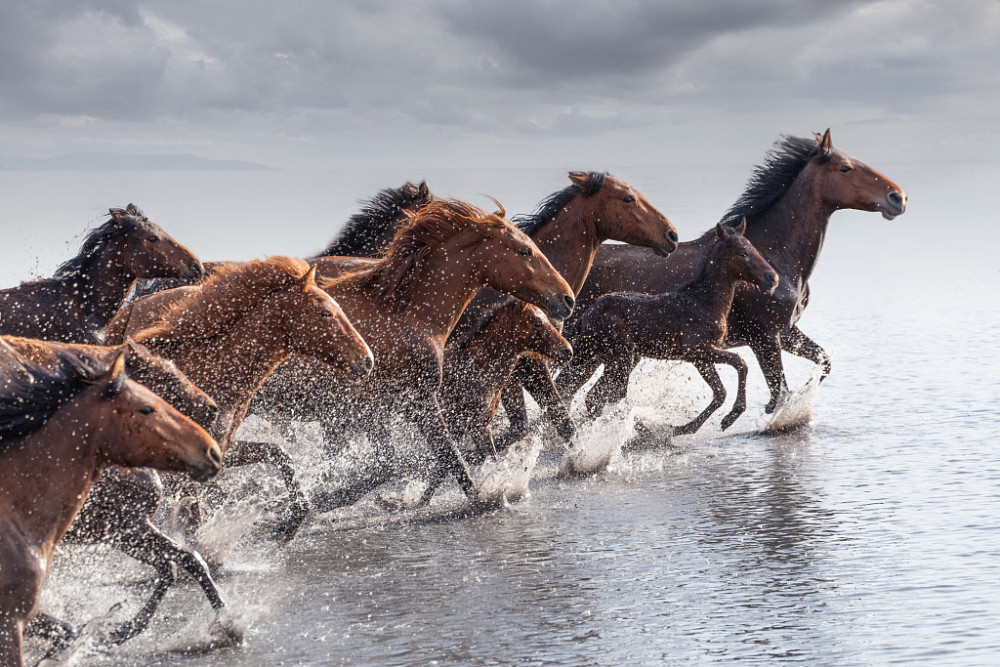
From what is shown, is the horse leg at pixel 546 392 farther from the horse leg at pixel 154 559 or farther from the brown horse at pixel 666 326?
the horse leg at pixel 154 559

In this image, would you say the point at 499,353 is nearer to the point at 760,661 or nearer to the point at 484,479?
the point at 484,479

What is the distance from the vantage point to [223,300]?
525 cm

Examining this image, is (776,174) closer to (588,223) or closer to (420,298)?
(588,223)

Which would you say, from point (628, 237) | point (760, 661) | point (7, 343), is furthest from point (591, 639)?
point (628, 237)

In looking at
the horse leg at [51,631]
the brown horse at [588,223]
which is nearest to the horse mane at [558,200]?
the brown horse at [588,223]

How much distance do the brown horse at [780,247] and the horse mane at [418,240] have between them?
2344 millimetres

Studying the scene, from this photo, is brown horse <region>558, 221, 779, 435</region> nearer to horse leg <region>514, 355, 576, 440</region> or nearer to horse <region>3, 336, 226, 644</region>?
horse leg <region>514, 355, 576, 440</region>

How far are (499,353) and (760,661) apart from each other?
312 centimetres

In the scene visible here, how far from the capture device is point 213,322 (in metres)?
5.22

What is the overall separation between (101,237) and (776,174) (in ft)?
15.7

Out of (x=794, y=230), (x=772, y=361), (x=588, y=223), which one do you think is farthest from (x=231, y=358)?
(x=794, y=230)

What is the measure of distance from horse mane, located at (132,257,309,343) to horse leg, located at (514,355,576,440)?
7.54 feet

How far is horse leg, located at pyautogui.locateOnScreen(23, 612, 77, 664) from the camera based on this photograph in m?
4.23

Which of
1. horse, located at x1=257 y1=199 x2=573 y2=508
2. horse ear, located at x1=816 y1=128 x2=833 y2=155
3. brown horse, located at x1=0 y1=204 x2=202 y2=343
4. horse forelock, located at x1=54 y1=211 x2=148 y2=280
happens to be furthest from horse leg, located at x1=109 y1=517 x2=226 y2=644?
horse ear, located at x1=816 y1=128 x2=833 y2=155
